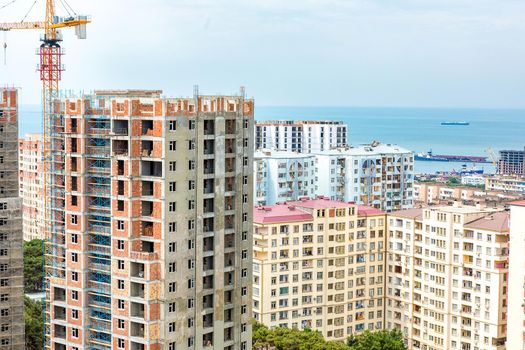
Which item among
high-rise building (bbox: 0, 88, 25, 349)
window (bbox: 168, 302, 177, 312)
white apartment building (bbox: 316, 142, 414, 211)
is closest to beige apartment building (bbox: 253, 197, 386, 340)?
high-rise building (bbox: 0, 88, 25, 349)

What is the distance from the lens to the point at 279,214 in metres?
47.7

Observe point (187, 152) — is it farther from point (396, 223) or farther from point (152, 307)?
point (396, 223)

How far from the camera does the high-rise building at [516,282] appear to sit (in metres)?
36.3

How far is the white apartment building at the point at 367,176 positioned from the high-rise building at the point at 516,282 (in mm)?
30099

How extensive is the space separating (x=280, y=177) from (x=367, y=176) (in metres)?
6.81

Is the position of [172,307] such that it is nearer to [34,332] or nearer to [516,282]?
[516,282]

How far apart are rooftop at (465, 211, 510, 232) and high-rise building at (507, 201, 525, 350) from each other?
23.8 ft

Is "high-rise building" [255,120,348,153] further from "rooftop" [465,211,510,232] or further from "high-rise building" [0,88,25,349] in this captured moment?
"high-rise building" [0,88,25,349]

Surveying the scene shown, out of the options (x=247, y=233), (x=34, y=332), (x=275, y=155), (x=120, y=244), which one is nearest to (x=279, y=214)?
(x=34, y=332)

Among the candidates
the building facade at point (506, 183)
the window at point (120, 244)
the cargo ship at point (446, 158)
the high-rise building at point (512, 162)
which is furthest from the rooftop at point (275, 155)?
the cargo ship at point (446, 158)

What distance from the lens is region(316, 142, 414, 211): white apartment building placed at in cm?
6719

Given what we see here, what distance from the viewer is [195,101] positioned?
96.1 feet

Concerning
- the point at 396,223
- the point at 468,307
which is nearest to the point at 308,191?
the point at 396,223

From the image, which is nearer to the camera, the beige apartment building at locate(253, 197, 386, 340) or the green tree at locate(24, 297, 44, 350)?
the green tree at locate(24, 297, 44, 350)
